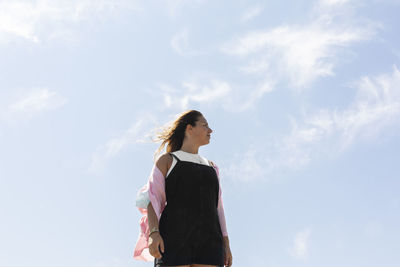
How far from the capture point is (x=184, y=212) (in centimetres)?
495

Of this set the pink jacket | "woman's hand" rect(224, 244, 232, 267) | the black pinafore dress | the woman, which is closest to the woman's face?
the woman

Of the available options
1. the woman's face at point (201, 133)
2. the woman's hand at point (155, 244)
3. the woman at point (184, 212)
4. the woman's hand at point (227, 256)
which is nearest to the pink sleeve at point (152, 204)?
the woman at point (184, 212)

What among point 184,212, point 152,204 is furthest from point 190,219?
point 152,204

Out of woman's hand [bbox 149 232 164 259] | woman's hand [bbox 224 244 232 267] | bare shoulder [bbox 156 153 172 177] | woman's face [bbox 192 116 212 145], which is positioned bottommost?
woman's hand [bbox 149 232 164 259]

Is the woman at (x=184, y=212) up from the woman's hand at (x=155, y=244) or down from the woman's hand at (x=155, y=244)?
up

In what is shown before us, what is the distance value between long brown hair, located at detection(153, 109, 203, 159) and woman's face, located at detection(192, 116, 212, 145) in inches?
2.6

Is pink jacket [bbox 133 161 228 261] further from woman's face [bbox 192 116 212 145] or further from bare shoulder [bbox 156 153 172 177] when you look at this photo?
woman's face [bbox 192 116 212 145]

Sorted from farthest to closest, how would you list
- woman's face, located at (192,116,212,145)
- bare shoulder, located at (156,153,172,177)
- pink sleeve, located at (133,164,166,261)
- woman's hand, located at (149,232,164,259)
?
woman's face, located at (192,116,212,145) → bare shoulder, located at (156,153,172,177) → pink sleeve, located at (133,164,166,261) → woman's hand, located at (149,232,164,259)

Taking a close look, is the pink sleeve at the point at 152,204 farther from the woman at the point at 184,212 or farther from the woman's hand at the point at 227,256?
the woman's hand at the point at 227,256

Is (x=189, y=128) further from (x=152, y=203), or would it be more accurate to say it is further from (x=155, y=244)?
(x=155, y=244)

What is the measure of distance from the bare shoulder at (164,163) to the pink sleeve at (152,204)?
36 millimetres

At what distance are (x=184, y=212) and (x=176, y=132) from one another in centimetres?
109

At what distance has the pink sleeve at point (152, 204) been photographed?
5.08 meters

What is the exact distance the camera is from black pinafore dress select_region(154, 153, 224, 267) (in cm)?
480
